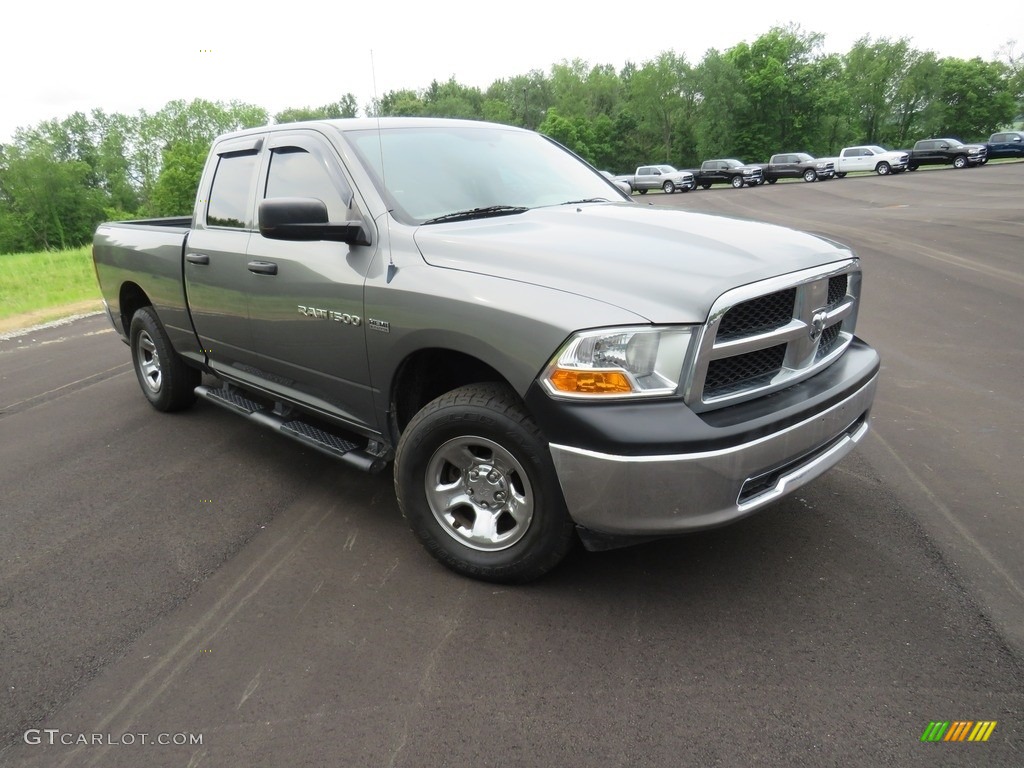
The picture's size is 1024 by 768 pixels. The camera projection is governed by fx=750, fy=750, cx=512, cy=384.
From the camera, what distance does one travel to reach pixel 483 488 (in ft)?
10.2

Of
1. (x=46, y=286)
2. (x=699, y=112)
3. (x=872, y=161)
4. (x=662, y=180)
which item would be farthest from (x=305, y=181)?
(x=699, y=112)

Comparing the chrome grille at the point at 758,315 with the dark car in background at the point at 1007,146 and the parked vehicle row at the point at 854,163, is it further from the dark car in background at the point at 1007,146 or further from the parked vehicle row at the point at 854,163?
the dark car in background at the point at 1007,146

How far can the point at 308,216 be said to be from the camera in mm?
3266

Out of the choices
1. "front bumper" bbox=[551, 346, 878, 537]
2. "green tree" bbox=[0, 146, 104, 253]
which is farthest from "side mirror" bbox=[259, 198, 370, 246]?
"green tree" bbox=[0, 146, 104, 253]

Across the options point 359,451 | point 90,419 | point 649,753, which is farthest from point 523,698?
point 90,419

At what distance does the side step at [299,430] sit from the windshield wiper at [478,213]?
1.18 m

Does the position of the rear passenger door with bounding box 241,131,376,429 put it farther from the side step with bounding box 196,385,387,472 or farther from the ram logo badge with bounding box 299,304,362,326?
the side step with bounding box 196,385,387,472

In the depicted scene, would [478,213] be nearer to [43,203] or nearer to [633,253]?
[633,253]

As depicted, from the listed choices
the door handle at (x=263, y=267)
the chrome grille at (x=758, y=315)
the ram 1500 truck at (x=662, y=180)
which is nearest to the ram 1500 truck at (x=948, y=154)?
the ram 1500 truck at (x=662, y=180)

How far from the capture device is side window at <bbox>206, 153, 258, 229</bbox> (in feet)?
14.4

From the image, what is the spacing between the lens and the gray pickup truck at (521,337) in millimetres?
2611

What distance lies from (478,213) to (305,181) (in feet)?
3.30

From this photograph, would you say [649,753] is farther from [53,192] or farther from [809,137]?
[53,192]

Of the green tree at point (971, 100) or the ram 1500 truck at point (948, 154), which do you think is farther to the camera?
the green tree at point (971, 100)
